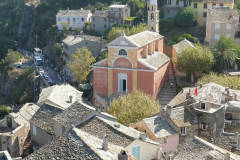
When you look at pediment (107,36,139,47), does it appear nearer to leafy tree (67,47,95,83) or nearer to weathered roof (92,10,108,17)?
leafy tree (67,47,95,83)

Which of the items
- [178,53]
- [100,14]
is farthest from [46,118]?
[100,14]

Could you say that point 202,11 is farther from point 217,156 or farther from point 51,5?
point 217,156

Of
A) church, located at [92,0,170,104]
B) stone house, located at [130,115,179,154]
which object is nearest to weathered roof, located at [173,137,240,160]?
stone house, located at [130,115,179,154]

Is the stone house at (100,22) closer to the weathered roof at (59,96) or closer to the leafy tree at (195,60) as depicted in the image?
the leafy tree at (195,60)

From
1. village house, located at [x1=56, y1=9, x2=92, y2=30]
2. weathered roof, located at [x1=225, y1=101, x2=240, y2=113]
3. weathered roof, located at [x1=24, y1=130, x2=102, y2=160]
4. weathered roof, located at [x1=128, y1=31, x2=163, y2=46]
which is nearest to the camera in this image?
weathered roof, located at [x1=24, y1=130, x2=102, y2=160]

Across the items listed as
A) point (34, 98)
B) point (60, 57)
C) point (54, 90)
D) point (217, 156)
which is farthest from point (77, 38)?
point (217, 156)

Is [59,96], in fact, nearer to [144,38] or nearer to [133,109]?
[133,109]
